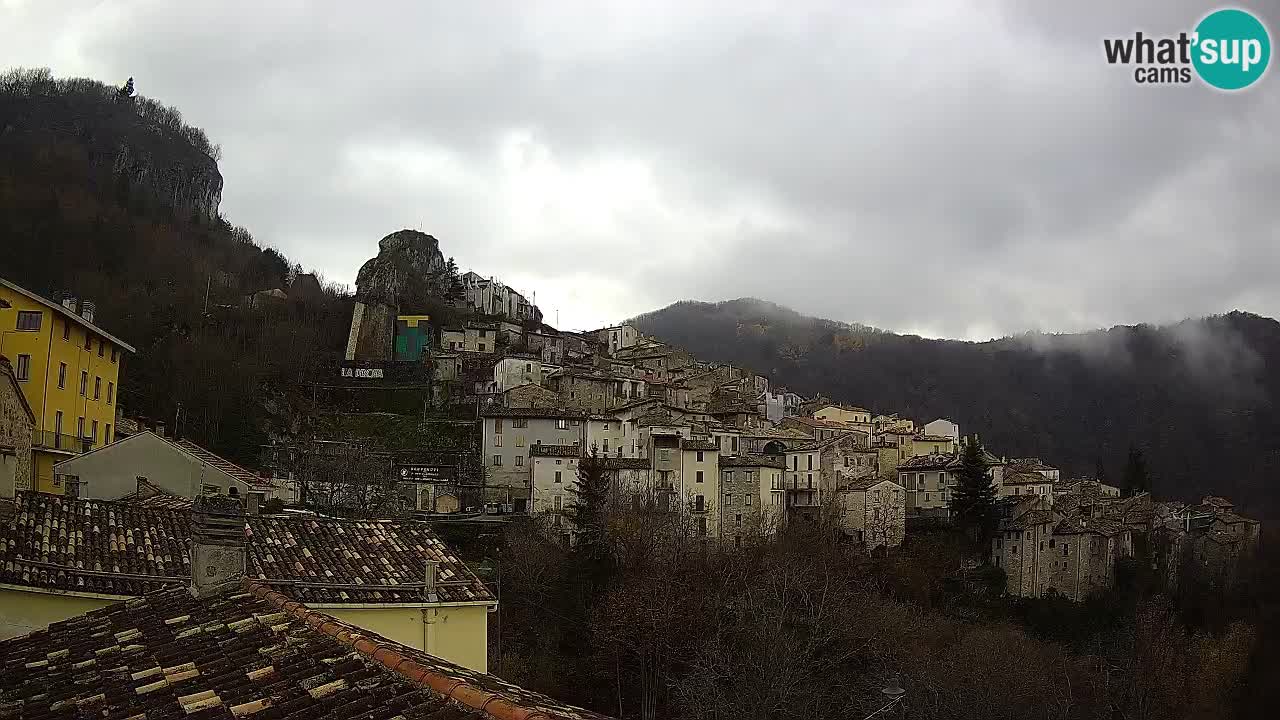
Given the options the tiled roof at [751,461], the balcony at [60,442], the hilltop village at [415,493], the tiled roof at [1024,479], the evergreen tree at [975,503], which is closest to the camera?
the hilltop village at [415,493]

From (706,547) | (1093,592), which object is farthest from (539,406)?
(1093,592)

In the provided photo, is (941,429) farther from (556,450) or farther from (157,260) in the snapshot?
(157,260)

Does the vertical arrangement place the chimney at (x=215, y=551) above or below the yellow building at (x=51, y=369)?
below

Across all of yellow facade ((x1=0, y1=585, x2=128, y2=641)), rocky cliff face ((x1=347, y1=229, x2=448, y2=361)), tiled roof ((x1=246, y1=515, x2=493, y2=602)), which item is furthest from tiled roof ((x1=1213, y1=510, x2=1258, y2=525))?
yellow facade ((x1=0, y1=585, x2=128, y2=641))

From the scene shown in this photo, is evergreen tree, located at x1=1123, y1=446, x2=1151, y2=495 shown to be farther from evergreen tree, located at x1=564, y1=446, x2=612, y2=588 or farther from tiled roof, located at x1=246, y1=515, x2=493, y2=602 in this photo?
tiled roof, located at x1=246, y1=515, x2=493, y2=602

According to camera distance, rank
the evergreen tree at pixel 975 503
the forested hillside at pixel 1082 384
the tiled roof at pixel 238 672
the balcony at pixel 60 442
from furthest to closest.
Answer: the forested hillside at pixel 1082 384, the evergreen tree at pixel 975 503, the balcony at pixel 60 442, the tiled roof at pixel 238 672

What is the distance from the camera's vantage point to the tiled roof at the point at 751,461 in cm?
5862

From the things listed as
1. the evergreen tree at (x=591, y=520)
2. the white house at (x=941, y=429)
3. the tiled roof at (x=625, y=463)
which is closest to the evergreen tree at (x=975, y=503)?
the tiled roof at (x=625, y=463)

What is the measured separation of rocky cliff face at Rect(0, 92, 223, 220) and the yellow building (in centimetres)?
6783

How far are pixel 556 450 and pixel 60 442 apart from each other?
23940 millimetres

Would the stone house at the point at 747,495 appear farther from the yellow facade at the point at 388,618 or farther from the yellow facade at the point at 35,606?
the yellow facade at the point at 35,606

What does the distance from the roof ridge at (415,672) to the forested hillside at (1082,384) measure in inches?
3339

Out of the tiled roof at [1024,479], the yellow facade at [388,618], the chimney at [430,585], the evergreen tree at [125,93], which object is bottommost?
the yellow facade at [388,618]

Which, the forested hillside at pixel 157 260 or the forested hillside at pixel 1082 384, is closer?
the forested hillside at pixel 157 260
